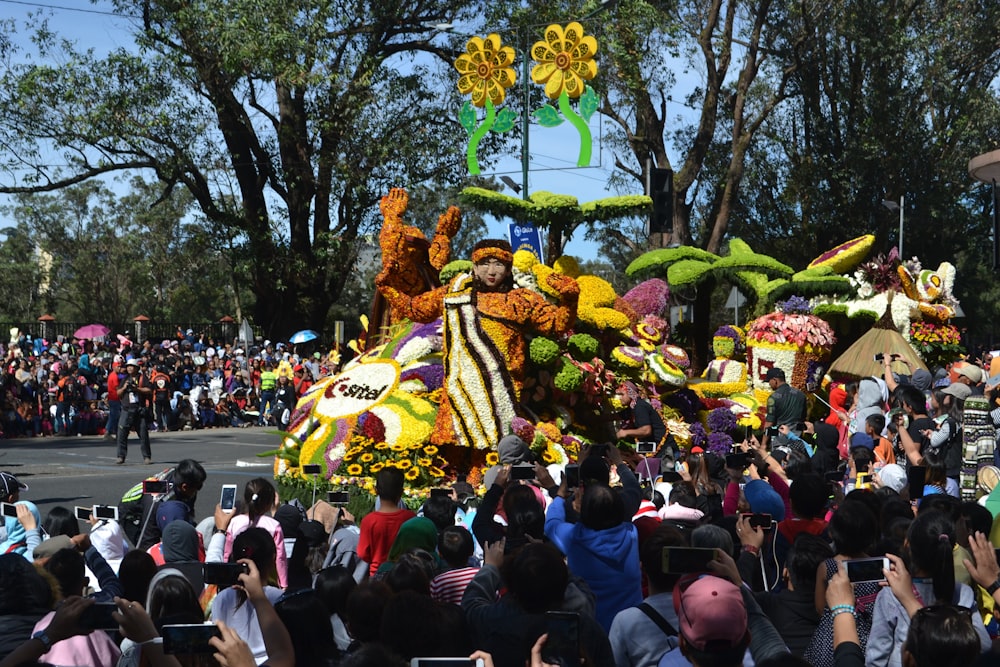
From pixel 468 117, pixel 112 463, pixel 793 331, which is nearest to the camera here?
pixel 468 117

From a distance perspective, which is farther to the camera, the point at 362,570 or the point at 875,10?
the point at 875,10

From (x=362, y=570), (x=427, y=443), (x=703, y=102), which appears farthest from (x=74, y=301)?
(x=362, y=570)

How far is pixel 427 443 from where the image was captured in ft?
43.3

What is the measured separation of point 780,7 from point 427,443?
26.1 metres

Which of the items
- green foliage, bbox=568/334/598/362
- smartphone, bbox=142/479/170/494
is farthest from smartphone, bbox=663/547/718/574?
green foliage, bbox=568/334/598/362

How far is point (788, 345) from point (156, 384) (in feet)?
38.4

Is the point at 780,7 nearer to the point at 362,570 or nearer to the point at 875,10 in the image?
the point at 875,10

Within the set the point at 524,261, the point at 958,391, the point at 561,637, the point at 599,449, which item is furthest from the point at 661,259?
the point at 561,637

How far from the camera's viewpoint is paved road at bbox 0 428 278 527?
1528 centimetres

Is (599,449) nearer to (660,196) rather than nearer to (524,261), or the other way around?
(524,261)

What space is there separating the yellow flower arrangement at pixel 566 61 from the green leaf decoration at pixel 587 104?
0.38 ft

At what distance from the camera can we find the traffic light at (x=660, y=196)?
1645cm

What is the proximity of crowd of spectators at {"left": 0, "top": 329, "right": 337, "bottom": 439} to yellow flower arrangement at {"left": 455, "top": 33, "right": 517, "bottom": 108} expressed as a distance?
694 centimetres

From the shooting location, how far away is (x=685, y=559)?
13.3 ft
